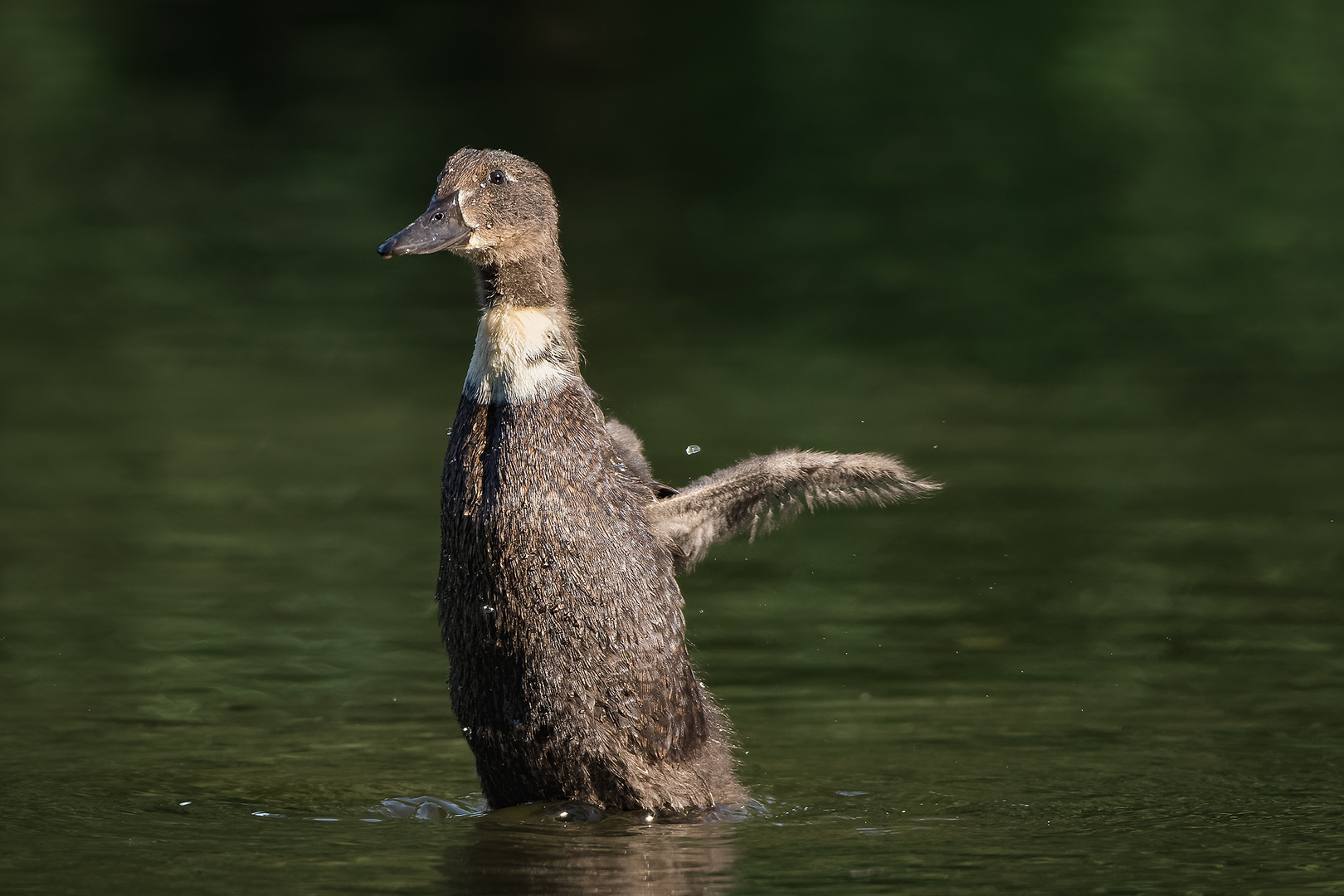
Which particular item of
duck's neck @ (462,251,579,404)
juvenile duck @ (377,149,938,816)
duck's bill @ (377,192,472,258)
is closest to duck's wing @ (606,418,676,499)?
juvenile duck @ (377,149,938,816)

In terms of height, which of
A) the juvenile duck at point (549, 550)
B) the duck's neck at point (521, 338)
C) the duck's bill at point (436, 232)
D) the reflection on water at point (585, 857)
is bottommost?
the reflection on water at point (585, 857)

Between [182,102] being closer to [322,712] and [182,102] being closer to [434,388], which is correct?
[434,388]

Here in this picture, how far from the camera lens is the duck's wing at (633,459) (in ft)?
25.6

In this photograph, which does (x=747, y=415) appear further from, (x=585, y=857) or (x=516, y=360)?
(x=585, y=857)

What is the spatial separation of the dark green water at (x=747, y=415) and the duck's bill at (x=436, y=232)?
2.09m

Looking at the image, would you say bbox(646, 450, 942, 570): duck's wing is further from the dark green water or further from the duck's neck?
the dark green water

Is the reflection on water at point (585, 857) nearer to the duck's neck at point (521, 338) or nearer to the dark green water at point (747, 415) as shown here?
the dark green water at point (747, 415)

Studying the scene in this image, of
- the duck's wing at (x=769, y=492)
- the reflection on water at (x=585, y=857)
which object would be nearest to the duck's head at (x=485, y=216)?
the duck's wing at (x=769, y=492)

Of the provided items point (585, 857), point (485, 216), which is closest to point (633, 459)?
point (485, 216)

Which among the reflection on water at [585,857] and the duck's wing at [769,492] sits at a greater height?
the duck's wing at [769,492]

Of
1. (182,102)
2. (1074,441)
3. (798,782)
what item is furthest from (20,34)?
(798,782)

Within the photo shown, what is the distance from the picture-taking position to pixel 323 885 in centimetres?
646

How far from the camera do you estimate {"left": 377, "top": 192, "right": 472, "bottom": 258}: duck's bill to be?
742 centimetres

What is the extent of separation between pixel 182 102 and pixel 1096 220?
41.5 ft
